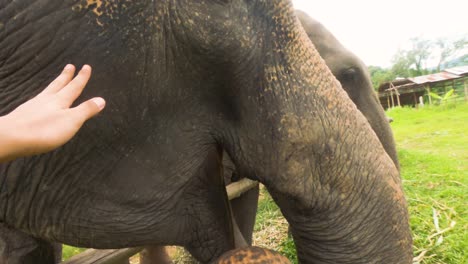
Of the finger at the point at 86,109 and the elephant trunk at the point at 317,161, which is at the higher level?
the finger at the point at 86,109

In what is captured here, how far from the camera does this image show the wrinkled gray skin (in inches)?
30.2

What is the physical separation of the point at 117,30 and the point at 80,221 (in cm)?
42

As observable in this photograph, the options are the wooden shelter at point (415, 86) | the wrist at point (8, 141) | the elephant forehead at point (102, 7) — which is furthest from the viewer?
the wooden shelter at point (415, 86)

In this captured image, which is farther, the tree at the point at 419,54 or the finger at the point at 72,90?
the tree at the point at 419,54

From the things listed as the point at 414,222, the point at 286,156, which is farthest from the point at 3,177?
the point at 414,222

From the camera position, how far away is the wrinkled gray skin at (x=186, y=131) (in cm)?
77

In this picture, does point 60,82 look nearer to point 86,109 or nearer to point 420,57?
point 86,109

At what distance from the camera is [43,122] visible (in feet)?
1.61

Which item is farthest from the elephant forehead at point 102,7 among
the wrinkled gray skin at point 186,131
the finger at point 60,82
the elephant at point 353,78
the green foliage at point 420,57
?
the green foliage at point 420,57

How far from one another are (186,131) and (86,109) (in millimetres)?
384

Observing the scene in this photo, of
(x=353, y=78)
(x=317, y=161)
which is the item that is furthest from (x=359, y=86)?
(x=317, y=161)

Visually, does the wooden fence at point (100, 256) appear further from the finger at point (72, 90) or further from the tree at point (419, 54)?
the tree at point (419, 54)

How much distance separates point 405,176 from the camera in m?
3.87

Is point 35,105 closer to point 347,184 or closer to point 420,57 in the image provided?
point 347,184
